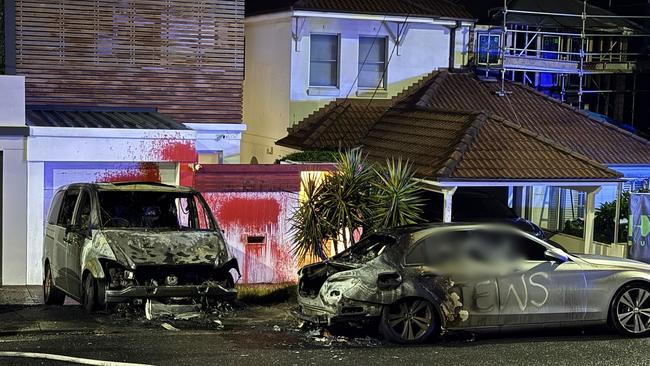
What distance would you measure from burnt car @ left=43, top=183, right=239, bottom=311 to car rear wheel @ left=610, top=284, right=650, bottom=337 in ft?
15.8

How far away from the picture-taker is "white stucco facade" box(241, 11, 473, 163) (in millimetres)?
24969

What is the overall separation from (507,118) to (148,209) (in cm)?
1225

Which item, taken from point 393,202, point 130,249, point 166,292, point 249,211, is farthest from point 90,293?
point 249,211

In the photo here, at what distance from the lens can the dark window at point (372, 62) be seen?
25.8 meters

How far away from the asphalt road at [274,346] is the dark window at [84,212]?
4.48 feet

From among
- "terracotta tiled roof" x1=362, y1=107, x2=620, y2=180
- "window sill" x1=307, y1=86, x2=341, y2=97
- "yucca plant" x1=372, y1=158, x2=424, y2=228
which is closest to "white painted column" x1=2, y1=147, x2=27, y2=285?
"yucca plant" x1=372, y1=158, x2=424, y2=228

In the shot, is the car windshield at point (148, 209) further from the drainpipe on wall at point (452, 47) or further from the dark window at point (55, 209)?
the drainpipe on wall at point (452, 47)

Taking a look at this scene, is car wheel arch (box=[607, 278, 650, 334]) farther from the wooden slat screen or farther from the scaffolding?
the scaffolding

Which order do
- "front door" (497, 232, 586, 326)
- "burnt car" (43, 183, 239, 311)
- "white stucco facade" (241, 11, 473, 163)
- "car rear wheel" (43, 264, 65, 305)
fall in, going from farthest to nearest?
1. "white stucco facade" (241, 11, 473, 163)
2. "car rear wheel" (43, 264, 65, 305)
3. "burnt car" (43, 183, 239, 311)
4. "front door" (497, 232, 586, 326)

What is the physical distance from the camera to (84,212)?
13.4 m

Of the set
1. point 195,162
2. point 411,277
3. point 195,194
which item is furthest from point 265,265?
point 411,277

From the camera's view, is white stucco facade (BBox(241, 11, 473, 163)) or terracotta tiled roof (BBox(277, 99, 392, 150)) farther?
white stucco facade (BBox(241, 11, 473, 163))

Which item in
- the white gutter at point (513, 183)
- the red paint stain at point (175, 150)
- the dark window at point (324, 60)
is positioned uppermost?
the dark window at point (324, 60)

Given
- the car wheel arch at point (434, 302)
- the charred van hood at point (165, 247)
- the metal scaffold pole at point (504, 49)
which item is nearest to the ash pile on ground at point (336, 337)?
the car wheel arch at point (434, 302)
